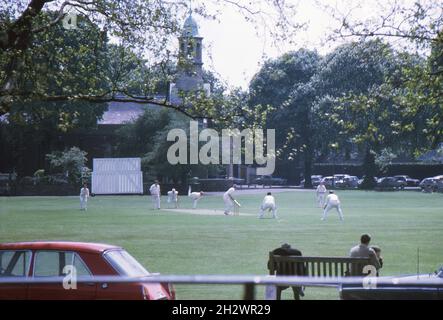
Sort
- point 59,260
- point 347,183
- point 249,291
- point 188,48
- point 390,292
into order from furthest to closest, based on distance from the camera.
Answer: point 347,183 → point 188,48 → point 59,260 → point 390,292 → point 249,291

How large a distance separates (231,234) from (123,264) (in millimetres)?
18336

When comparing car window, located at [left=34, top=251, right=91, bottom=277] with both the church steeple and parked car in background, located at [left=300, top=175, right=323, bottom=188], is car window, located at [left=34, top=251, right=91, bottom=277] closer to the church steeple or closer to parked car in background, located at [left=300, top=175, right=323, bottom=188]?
the church steeple

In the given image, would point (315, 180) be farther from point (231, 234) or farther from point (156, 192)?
point (231, 234)

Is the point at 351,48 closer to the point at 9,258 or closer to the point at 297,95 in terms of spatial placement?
the point at 9,258

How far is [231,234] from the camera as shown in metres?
29.2

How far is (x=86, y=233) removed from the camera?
29219mm

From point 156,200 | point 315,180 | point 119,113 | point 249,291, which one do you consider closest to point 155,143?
point 119,113

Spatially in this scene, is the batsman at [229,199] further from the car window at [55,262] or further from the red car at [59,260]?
the car window at [55,262]

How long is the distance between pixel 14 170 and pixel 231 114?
68867 millimetres

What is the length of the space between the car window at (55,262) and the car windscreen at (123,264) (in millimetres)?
393

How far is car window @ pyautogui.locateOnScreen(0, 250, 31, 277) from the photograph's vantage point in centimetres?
1084

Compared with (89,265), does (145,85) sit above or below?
above

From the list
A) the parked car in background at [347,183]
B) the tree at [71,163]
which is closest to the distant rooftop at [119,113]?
the tree at [71,163]

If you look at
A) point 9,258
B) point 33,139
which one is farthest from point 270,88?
point 9,258
